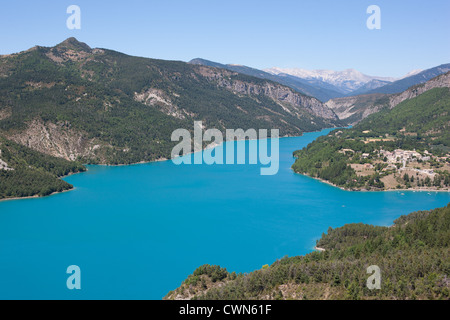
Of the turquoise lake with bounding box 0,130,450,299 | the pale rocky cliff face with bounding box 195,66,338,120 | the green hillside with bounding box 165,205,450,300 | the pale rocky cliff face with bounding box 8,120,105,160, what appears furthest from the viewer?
the pale rocky cliff face with bounding box 195,66,338,120

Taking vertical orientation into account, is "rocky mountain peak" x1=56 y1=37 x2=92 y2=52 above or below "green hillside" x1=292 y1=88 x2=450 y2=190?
above

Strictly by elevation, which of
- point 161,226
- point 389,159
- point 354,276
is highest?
point 389,159

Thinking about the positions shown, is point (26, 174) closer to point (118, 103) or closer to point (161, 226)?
point (161, 226)

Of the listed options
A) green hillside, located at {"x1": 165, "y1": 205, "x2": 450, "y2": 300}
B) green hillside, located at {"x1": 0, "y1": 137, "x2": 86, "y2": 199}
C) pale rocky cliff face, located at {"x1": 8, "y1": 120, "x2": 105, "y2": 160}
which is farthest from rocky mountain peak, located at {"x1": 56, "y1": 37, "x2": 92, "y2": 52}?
green hillside, located at {"x1": 165, "y1": 205, "x2": 450, "y2": 300}

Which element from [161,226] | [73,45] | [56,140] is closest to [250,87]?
[73,45]

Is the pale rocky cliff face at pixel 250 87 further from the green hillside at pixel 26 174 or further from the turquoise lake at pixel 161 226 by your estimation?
the green hillside at pixel 26 174

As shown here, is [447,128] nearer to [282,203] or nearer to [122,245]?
[282,203]

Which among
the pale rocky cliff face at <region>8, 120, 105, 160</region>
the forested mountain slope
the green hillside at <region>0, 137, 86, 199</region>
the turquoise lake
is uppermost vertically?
the forested mountain slope

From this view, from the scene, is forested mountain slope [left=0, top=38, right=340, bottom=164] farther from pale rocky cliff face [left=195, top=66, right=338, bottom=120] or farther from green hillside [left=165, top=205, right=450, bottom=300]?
green hillside [left=165, top=205, right=450, bottom=300]

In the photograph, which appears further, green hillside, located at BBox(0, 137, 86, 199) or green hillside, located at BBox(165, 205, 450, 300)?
green hillside, located at BBox(0, 137, 86, 199)

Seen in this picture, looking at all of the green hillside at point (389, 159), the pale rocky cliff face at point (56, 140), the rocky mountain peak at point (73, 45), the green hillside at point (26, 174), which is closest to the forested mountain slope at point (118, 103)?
the rocky mountain peak at point (73, 45)
